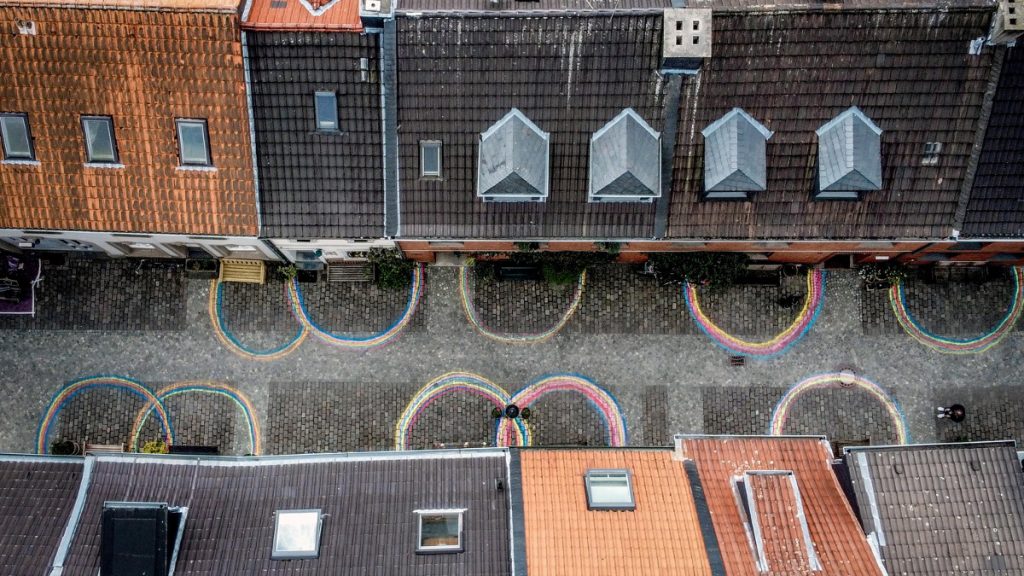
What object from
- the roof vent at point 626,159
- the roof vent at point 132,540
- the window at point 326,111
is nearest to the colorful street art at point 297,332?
the window at point 326,111

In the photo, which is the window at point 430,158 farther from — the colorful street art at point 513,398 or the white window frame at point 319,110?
the colorful street art at point 513,398

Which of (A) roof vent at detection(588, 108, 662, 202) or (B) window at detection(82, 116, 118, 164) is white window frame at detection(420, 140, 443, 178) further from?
(B) window at detection(82, 116, 118, 164)

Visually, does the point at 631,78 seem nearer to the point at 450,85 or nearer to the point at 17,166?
the point at 450,85

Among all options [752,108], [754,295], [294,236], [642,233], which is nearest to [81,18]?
[294,236]

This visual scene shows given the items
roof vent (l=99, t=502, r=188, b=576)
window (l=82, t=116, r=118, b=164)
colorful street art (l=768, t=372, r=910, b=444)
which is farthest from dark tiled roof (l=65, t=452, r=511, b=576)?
colorful street art (l=768, t=372, r=910, b=444)

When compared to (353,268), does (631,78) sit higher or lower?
higher

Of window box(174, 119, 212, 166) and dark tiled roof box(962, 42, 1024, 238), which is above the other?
window box(174, 119, 212, 166)
